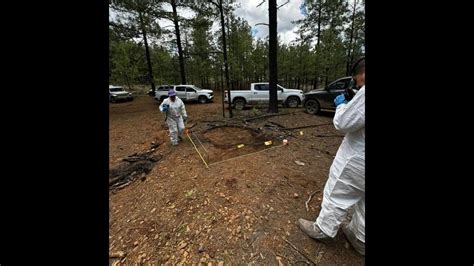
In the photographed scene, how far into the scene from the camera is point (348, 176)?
1.93m

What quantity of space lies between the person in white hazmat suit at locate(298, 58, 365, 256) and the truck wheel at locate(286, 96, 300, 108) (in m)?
10.9

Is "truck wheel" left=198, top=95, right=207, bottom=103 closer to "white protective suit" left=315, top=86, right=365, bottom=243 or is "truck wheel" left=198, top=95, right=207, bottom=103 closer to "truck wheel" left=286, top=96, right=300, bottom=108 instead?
"truck wheel" left=286, top=96, right=300, bottom=108

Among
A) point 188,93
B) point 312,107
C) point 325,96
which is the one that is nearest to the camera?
point 325,96

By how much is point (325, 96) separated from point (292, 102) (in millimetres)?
3660

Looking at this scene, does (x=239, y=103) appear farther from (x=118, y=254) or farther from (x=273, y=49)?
(x=118, y=254)

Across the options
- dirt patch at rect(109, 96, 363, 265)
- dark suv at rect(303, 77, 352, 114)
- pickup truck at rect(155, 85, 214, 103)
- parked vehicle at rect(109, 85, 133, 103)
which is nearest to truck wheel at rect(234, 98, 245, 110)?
dark suv at rect(303, 77, 352, 114)

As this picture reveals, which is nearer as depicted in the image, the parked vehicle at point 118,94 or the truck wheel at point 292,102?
the truck wheel at point 292,102

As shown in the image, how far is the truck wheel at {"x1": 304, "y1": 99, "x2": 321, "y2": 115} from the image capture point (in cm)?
943

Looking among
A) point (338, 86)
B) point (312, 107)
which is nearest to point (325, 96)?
point (338, 86)

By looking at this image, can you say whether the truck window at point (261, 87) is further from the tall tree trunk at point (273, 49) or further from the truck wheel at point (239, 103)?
the tall tree trunk at point (273, 49)

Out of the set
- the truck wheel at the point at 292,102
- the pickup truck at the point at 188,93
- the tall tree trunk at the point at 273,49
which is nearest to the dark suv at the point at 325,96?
the tall tree trunk at the point at 273,49

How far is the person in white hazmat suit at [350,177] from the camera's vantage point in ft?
5.90
